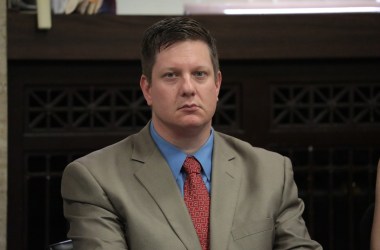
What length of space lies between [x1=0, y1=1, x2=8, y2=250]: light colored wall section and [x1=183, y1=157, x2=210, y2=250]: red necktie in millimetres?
1129

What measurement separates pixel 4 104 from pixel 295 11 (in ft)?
4.25

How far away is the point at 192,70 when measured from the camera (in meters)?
2.51

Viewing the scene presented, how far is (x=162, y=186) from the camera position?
254 centimetres

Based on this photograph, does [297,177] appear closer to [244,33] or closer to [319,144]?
[319,144]

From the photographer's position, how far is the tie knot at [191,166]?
8.48 ft

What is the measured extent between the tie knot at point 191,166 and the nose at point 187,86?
0.72 feet

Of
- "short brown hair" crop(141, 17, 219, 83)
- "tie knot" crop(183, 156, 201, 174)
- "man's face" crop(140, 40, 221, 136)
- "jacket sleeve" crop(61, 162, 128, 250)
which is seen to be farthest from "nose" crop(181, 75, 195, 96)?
"jacket sleeve" crop(61, 162, 128, 250)

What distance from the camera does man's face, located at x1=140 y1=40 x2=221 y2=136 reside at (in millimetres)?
2494

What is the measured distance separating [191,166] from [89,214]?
13.3 inches

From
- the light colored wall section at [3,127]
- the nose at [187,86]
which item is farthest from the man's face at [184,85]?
the light colored wall section at [3,127]

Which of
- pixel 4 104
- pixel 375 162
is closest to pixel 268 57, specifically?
pixel 375 162

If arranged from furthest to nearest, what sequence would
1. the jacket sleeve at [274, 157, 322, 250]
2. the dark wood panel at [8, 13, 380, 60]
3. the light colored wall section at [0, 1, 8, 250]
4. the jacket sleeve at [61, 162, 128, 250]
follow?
the dark wood panel at [8, 13, 380, 60], the light colored wall section at [0, 1, 8, 250], the jacket sleeve at [274, 157, 322, 250], the jacket sleeve at [61, 162, 128, 250]

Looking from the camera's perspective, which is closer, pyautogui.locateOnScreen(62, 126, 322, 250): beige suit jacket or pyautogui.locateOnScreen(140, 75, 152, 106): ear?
pyautogui.locateOnScreen(62, 126, 322, 250): beige suit jacket

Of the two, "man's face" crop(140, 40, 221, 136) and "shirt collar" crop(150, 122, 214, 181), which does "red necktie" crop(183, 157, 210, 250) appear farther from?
"man's face" crop(140, 40, 221, 136)
